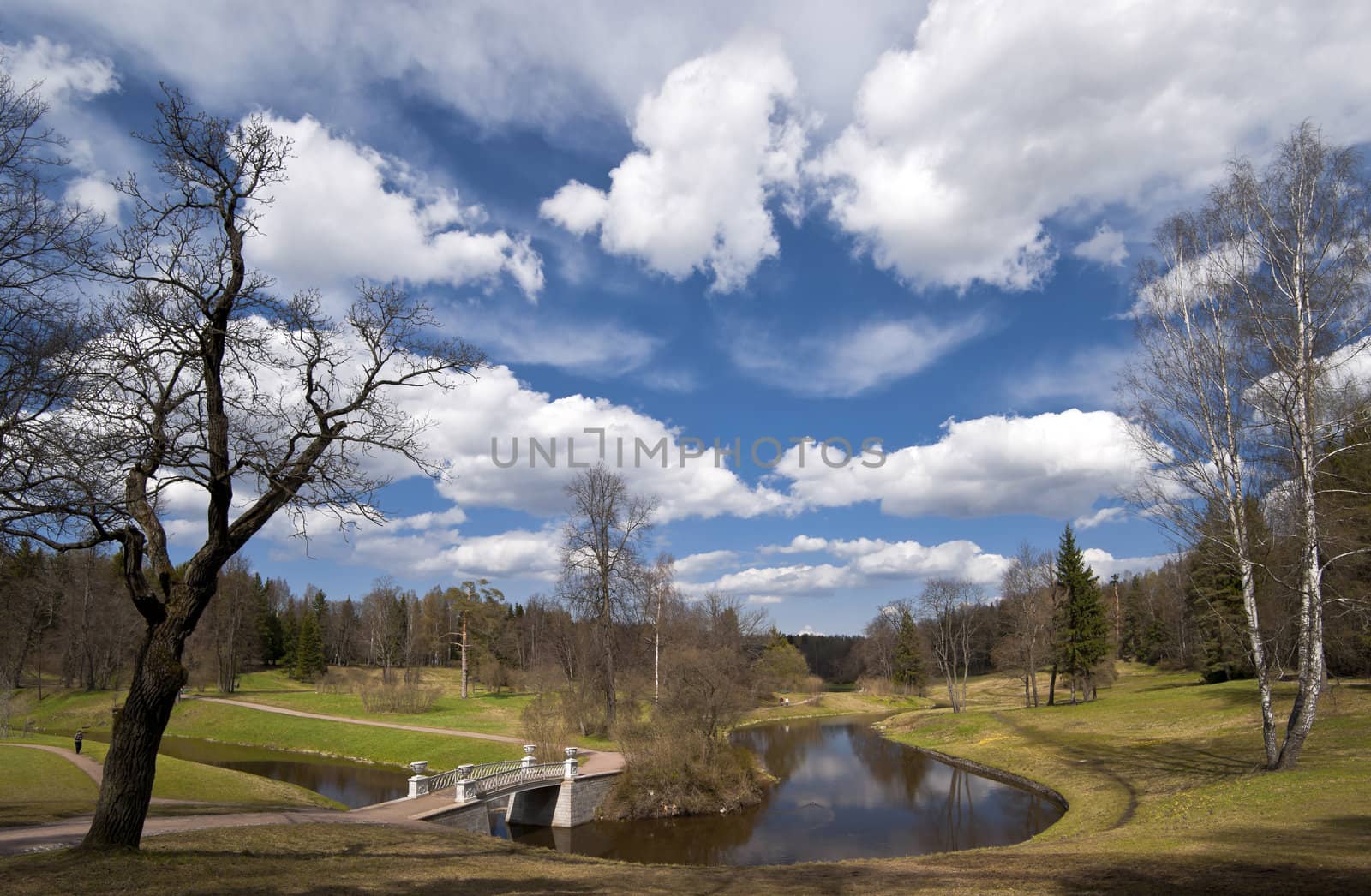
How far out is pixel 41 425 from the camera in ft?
26.0

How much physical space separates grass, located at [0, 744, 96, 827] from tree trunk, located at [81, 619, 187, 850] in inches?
355

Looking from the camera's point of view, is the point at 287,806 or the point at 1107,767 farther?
the point at 1107,767

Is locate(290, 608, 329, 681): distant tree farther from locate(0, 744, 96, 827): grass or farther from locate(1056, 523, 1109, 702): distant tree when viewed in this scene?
locate(1056, 523, 1109, 702): distant tree

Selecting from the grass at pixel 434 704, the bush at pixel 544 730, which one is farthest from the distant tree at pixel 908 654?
the bush at pixel 544 730

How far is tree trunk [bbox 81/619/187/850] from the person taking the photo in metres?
8.39

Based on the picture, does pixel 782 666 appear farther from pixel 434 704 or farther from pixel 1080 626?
pixel 434 704

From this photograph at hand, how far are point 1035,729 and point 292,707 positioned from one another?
1853 inches

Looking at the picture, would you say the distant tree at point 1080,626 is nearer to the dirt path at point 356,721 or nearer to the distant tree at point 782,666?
the distant tree at point 782,666

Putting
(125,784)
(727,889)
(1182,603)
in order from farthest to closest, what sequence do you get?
1. (1182,603)
2. (727,889)
3. (125,784)

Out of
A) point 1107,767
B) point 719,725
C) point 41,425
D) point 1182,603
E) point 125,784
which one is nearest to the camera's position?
point 41,425

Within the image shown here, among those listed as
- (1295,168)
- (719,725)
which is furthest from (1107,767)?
(1295,168)

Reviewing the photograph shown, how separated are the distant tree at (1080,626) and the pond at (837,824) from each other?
1655cm

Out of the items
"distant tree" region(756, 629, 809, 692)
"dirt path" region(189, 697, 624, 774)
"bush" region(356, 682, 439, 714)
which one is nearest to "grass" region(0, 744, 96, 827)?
"dirt path" region(189, 697, 624, 774)

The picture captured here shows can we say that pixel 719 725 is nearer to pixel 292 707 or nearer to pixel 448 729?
pixel 448 729
